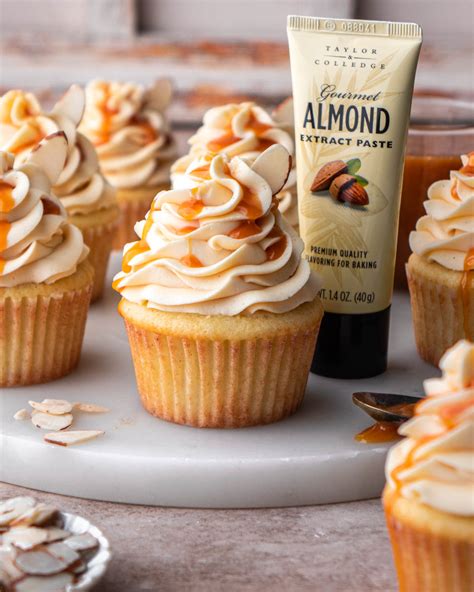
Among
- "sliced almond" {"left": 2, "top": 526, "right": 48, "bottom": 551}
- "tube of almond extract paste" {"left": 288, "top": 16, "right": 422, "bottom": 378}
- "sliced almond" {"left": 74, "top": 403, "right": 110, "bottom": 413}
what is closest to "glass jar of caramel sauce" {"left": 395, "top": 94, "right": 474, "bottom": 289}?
"tube of almond extract paste" {"left": 288, "top": 16, "right": 422, "bottom": 378}

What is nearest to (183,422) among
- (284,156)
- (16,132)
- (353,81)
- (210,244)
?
(210,244)

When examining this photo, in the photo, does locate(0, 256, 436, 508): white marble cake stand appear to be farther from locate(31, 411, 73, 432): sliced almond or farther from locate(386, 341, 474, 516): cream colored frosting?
locate(386, 341, 474, 516): cream colored frosting

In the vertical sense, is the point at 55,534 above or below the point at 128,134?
below

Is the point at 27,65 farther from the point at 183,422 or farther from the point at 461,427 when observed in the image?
the point at 461,427

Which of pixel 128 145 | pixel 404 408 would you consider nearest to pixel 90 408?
pixel 404 408

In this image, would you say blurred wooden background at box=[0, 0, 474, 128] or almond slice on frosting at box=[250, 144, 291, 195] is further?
blurred wooden background at box=[0, 0, 474, 128]

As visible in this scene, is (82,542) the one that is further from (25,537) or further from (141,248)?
(141,248)
